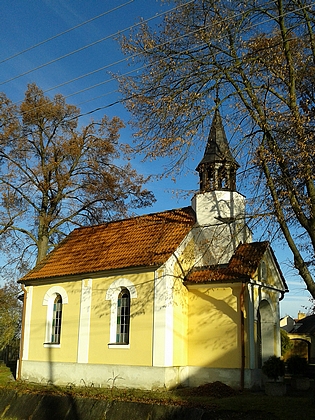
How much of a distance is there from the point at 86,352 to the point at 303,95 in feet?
38.1

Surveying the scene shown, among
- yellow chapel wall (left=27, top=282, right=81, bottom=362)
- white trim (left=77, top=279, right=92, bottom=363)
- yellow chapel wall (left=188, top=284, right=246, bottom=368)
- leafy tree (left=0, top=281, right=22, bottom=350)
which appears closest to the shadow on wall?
white trim (left=77, top=279, right=92, bottom=363)

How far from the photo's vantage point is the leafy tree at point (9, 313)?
28.4 metres

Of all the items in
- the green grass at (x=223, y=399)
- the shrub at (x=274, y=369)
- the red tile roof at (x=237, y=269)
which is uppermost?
the red tile roof at (x=237, y=269)

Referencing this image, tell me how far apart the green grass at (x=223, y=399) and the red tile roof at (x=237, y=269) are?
11.5 feet

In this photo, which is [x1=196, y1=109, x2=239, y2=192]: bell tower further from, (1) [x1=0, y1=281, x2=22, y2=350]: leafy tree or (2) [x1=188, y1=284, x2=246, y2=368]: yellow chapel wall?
(1) [x1=0, y1=281, x2=22, y2=350]: leafy tree

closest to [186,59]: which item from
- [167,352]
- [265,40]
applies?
[265,40]

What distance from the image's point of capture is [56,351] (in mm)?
18703

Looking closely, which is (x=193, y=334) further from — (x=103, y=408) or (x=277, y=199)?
(x=277, y=199)

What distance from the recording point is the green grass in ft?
37.3

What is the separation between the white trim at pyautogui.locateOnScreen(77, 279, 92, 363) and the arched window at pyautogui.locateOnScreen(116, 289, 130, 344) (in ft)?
4.20

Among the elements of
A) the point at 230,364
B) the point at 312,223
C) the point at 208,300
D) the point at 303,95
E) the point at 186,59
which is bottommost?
the point at 230,364

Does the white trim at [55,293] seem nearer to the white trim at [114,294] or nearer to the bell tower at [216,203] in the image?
the white trim at [114,294]

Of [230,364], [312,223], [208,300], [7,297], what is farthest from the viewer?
[7,297]

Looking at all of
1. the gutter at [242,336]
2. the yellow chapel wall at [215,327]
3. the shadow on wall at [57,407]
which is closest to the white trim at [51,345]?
the shadow on wall at [57,407]
